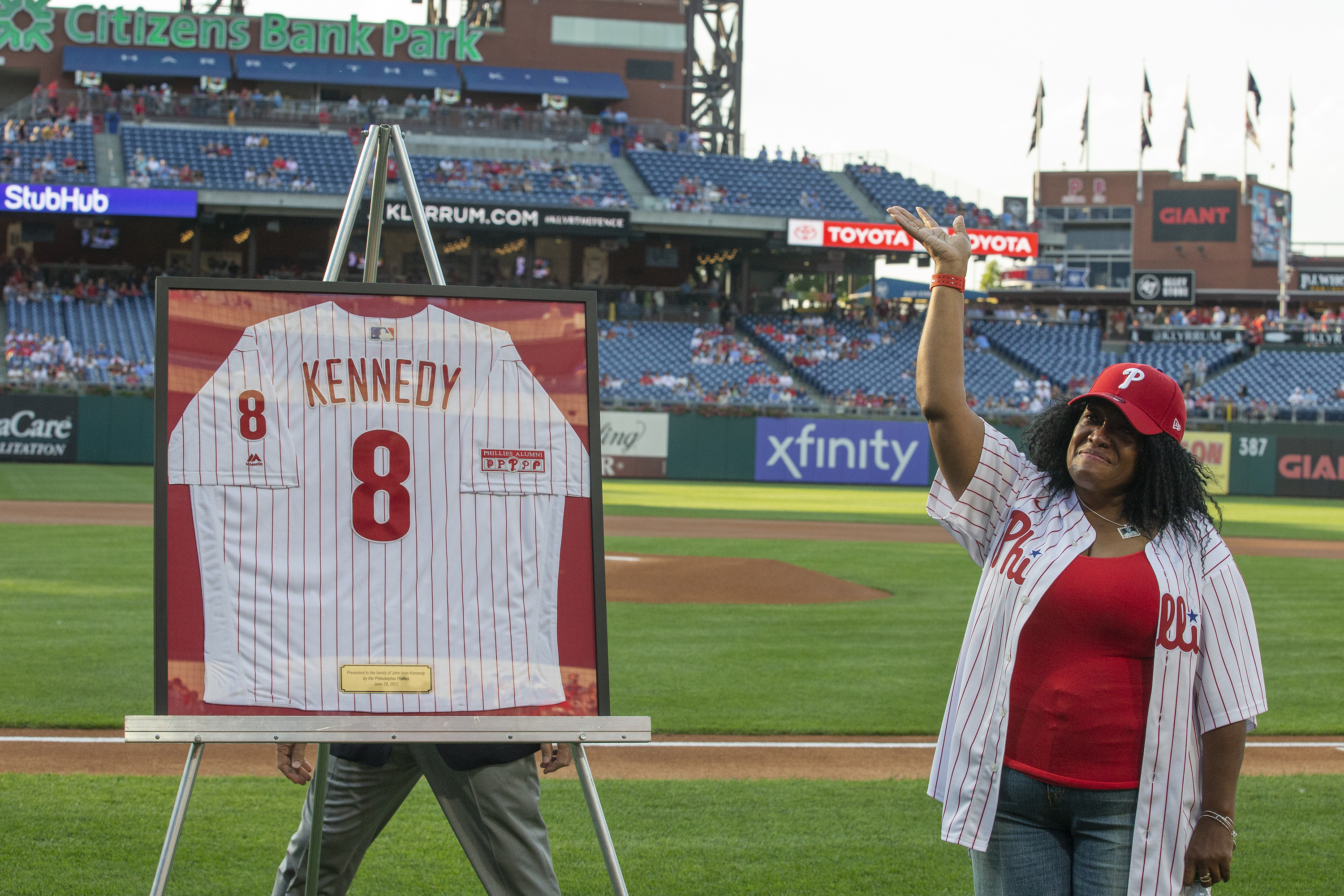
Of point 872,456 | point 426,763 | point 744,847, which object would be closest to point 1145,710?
point 426,763

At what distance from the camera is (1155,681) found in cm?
280

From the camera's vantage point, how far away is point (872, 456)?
3403 centimetres

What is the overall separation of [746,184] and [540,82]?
916cm

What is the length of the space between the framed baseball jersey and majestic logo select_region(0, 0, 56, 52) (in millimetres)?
47595

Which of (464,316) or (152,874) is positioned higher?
(464,316)

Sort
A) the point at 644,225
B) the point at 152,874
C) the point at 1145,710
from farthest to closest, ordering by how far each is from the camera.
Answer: the point at 644,225, the point at 152,874, the point at 1145,710

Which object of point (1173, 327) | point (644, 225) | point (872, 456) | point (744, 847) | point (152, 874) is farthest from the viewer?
point (1173, 327)

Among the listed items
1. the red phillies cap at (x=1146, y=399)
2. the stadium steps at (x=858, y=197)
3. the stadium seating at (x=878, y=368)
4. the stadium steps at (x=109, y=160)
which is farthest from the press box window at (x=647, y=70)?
the red phillies cap at (x=1146, y=399)

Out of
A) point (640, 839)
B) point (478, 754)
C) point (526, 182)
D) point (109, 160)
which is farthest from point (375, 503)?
point (109, 160)

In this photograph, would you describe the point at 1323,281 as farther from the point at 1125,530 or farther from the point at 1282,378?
the point at 1125,530

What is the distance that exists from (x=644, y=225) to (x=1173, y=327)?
18834 millimetres

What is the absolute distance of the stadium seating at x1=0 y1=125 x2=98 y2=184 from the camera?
122 feet

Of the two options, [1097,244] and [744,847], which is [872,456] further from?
[1097,244]

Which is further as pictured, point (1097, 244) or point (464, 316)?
point (1097, 244)
